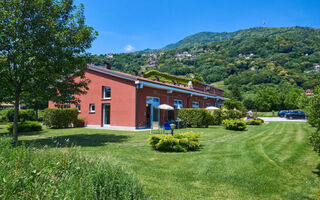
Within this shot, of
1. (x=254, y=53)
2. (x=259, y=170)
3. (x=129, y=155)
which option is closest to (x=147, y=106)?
(x=129, y=155)

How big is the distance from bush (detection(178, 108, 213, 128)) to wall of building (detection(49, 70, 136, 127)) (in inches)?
187

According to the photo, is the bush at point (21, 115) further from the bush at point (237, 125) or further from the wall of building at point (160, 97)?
the bush at point (237, 125)

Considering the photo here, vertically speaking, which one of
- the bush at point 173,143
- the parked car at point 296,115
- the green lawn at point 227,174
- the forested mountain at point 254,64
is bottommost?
the green lawn at point 227,174

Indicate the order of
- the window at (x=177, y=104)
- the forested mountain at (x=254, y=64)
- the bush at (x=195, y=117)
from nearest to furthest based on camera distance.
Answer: the bush at (x=195, y=117) < the window at (x=177, y=104) < the forested mountain at (x=254, y=64)

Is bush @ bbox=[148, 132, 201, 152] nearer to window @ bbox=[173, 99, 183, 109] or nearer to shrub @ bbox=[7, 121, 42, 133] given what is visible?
shrub @ bbox=[7, 121, 42, 133]

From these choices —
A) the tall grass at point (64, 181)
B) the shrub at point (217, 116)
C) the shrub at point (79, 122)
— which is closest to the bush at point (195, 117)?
the shrub at point (217, 116)

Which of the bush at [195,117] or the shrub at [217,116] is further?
the shrub at [217,116]

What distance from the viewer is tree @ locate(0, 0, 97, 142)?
849 centimetres

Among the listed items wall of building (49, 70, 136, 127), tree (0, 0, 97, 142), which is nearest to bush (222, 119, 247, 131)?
wall of building (49, 70, 136, 127)

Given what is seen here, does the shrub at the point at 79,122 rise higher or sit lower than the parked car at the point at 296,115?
lower

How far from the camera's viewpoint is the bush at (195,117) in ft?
55.5

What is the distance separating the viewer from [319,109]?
4.14 metres

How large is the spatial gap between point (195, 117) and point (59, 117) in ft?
39.3

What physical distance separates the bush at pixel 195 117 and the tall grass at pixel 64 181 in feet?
46.5
